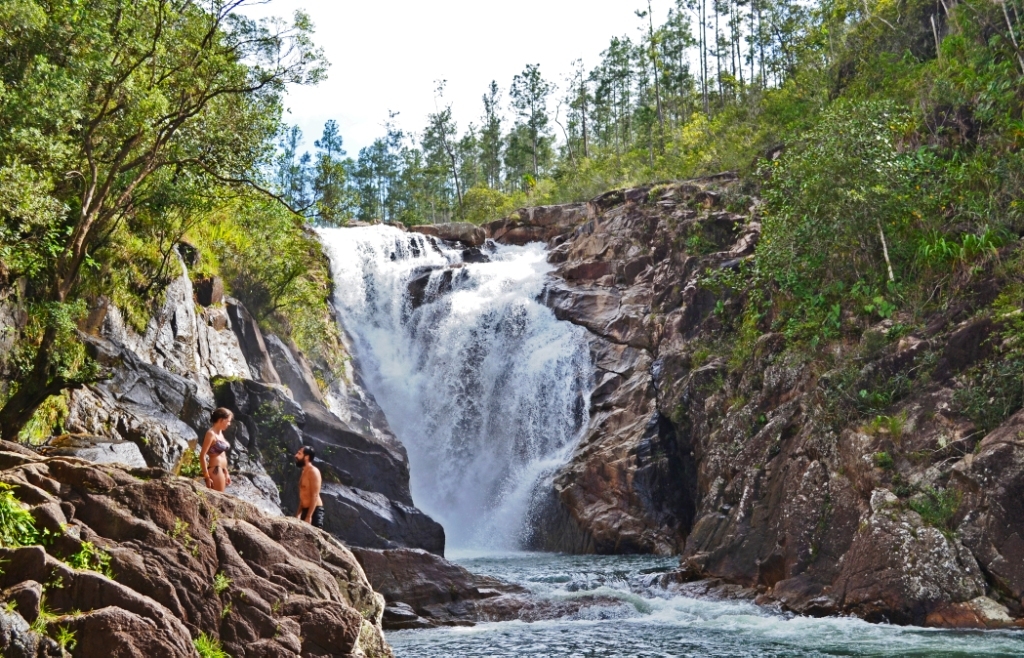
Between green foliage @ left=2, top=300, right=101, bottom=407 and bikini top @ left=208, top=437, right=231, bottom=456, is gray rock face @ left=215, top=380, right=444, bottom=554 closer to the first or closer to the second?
green foliage @ left=2, top=300, right=101, bottom=407

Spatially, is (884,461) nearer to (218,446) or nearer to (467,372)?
(218,446)

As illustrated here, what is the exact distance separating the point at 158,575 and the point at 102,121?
8.83m

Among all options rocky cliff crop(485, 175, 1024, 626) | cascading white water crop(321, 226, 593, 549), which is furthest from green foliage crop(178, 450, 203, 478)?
cascading white water crop(321, 226, 593, 549)

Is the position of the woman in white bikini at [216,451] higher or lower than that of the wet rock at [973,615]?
higher

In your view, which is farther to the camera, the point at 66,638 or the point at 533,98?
the point at 533,98

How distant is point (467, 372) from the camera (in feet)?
106

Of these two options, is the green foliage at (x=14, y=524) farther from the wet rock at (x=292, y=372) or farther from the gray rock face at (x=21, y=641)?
the wet rock at (x=292, y=372)

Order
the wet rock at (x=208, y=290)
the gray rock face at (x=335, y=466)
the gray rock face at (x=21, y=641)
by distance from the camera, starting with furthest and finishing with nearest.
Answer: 1. the wet rock at (x=208, y=290)
2. the gray rock face at (x=335, y=466)
3. the gray rock face at (x=21, y=641)

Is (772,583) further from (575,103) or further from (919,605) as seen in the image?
(575,103)

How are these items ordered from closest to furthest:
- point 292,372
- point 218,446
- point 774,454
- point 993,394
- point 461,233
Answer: point 218,446, point 993,394, point 774,454, point 292,372, point 461,233

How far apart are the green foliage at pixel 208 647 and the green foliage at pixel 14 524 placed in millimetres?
1681

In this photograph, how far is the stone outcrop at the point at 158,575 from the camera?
7.37 m

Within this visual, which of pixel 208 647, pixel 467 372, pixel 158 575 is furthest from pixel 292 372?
pixel 208 647

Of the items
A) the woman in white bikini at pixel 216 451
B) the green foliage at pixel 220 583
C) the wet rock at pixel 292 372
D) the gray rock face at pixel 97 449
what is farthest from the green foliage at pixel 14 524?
the wet rock at pixel 292 372
